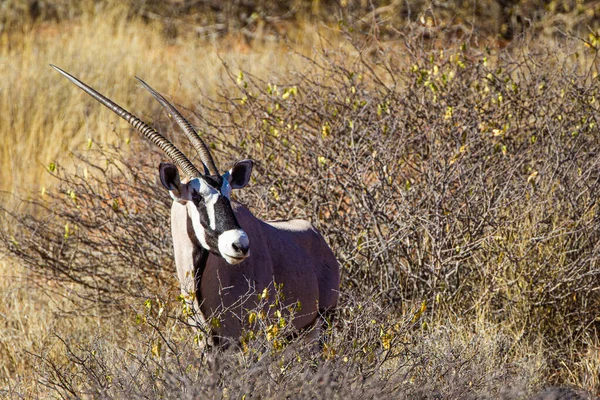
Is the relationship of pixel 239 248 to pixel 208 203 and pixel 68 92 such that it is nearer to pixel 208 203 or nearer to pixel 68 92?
pixel 208 203

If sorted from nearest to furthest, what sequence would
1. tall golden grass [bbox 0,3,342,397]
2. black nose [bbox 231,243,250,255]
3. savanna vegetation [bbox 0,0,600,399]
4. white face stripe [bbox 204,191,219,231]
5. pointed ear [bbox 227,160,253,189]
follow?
Answer: black nose [bbox 231,243,250,255]
white face stripe [bbox 204,191,219,231]
pointed ear [bbox 227,160,253,189]
savanna vegetation [bbox 0,0,600,399]
tall golden grass [bbox 0,3,342,397]

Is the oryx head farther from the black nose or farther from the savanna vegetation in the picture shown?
the savanna vegetation

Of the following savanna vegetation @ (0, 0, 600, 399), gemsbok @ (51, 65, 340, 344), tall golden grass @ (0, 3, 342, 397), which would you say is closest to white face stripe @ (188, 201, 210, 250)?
gemsbok @ (51, 65, 340, 344)

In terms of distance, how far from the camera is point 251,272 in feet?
14.1

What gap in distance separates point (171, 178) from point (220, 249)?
39cm

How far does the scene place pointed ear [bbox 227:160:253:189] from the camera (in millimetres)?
4340

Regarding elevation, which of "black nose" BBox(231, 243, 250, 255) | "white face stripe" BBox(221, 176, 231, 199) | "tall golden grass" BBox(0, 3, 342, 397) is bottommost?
"tall golden grass" BBox(0, 3, 342, 397)

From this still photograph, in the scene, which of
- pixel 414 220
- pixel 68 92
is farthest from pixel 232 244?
pixel 68 92

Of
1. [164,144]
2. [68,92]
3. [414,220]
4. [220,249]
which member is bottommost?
[68,92]

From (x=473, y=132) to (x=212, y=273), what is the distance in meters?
2.09

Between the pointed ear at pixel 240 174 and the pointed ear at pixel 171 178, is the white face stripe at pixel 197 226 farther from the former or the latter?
the pointed ear at pixel 240 174

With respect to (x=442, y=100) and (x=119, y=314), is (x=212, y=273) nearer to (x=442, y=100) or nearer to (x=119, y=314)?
(x=119, y=314)

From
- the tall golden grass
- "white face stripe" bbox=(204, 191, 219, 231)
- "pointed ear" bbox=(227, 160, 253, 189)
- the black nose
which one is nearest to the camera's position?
the black nose

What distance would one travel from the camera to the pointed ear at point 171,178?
4.00 metres
